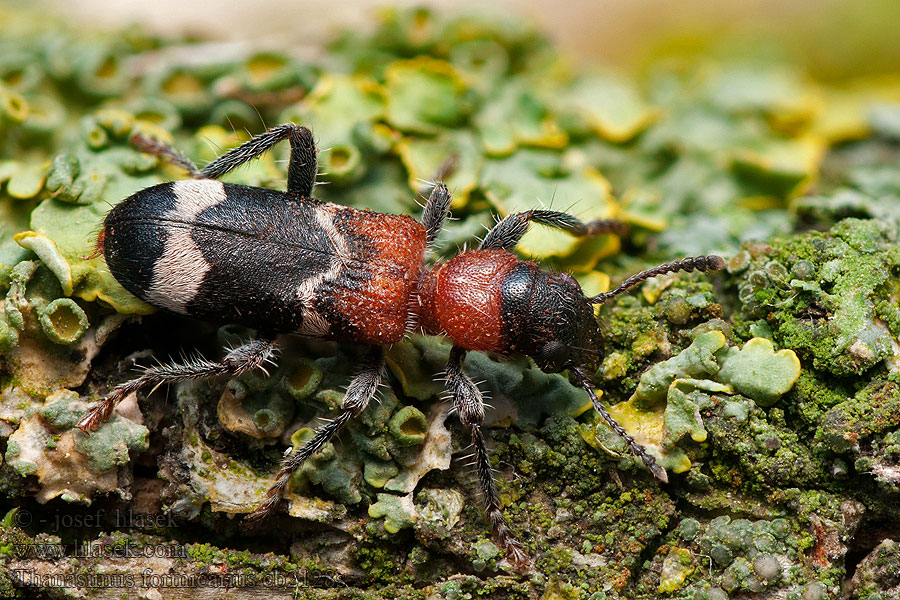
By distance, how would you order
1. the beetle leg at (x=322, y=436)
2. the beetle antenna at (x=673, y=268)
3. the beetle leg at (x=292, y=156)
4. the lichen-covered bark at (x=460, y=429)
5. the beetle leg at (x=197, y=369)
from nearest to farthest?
the lichen-covered bark at (x=460, y=429), the beetle leg at (x=322, y=436), the beetle leg at (x=197, y=369), the beetle antenna at (x=673, y=268), the beetle leg at (x=292, y=156)

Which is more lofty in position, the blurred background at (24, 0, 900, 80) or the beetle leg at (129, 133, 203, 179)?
the blurred background at (24, 0, 900, 80)

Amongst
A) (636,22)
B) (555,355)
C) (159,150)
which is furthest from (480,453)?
(636,22)

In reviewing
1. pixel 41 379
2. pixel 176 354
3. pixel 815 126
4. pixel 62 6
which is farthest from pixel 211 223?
pixel 62 6

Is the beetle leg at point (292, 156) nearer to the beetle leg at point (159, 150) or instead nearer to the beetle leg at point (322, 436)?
the beetle leg at point (159, 150)

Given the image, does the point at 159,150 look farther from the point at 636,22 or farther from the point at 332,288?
the point at 636,22

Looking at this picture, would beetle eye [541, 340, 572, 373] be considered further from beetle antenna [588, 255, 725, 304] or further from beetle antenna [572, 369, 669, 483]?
beetle antenna [588, 255, 725, 304]

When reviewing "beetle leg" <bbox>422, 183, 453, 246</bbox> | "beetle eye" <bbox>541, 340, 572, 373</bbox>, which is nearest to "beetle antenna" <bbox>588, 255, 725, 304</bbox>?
"beetle eye" <bbox>541, 340, 572, 373</bbox>

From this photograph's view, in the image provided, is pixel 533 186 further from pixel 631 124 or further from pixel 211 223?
pixel 211 223

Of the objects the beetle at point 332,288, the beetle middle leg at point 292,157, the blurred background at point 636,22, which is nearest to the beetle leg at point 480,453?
the beetle at point 332,288
